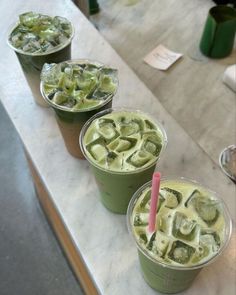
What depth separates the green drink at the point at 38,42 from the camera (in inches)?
35.4

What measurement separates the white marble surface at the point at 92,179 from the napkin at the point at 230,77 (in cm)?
52

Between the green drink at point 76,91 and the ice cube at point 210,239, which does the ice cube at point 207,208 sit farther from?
the green drink at point 76,91

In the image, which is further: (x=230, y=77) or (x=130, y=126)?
(x=230, y=77)

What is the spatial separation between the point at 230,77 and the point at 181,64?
0.70 ft

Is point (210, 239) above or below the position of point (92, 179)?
above

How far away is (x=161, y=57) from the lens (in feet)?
5.20

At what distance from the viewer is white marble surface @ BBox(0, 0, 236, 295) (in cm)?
75

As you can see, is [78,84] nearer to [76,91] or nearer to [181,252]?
[76,91]

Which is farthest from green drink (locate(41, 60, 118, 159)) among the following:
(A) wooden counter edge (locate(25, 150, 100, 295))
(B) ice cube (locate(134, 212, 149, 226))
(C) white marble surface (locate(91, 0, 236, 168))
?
(C) white marble surface (locate(91, 0, 236, 168))

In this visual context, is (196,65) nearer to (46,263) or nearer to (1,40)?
(1,40)

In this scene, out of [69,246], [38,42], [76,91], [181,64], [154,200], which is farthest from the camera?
[181,64]

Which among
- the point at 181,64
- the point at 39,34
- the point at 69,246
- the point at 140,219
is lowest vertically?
the point at 69,246

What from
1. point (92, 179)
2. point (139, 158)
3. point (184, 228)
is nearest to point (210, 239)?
point (184, 228)

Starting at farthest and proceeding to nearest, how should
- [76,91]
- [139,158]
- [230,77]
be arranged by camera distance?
1. [230,77]
2. [76,91]
3. [139,158]
